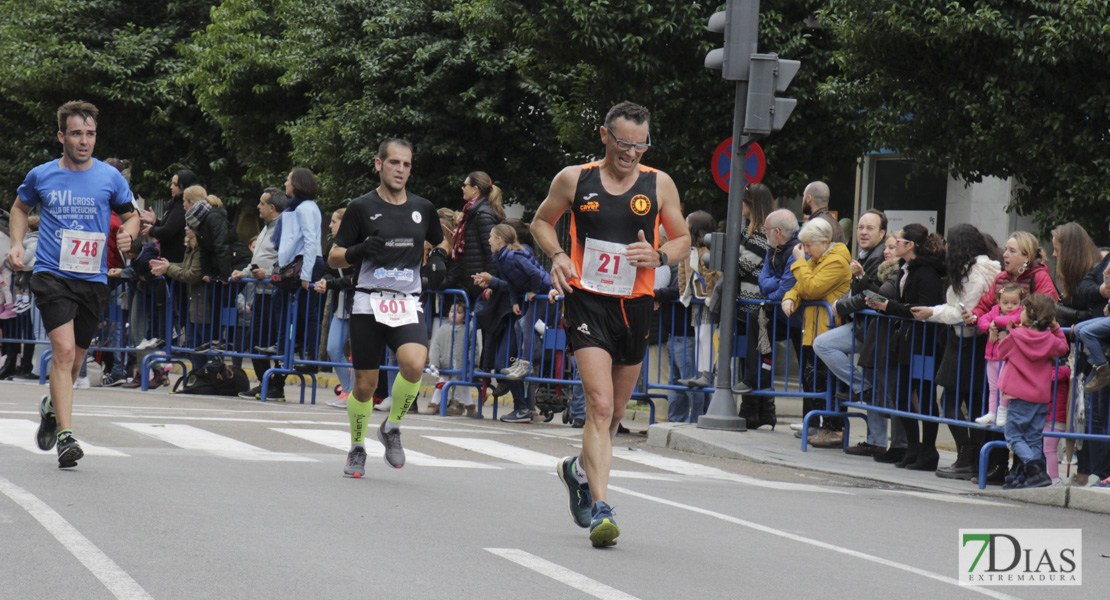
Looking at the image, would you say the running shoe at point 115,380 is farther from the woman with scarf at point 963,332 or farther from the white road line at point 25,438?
the woman with scarf at point 963,332

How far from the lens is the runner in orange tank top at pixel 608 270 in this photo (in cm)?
674

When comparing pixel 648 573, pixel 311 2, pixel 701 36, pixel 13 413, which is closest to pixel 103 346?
pixel 13 413

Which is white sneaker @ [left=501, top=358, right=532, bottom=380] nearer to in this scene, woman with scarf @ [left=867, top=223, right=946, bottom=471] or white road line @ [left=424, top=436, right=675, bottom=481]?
white road line @ [left=424, top=436, right=675, bottom=481]

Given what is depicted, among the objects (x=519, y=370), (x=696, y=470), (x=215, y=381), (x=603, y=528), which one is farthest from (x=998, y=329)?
(x=215, y=381)

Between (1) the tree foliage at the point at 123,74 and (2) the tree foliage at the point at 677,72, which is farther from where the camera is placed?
(1) the tree foliage at the point at 123,74

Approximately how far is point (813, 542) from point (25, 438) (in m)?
5.46

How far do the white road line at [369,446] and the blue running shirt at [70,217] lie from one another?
232cm

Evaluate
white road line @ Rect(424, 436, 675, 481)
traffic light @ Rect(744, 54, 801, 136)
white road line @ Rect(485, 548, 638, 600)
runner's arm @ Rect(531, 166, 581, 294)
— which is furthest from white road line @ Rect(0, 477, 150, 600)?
traffic light @ Rect(744, 54, 801, 136)

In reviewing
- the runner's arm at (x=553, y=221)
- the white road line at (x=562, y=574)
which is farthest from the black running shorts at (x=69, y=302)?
the white road line at (x=562, y=574)

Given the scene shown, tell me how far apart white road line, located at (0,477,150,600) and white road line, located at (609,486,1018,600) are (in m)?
3.31

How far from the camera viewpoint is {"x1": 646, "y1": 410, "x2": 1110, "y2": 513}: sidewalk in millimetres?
9250

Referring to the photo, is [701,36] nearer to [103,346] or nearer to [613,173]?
[103,346]

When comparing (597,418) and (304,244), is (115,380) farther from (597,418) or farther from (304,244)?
(597,418)

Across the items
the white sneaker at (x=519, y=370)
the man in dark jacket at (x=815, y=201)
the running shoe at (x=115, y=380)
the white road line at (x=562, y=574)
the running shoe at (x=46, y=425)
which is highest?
the man in dark jacket at (x=815, y=201)
